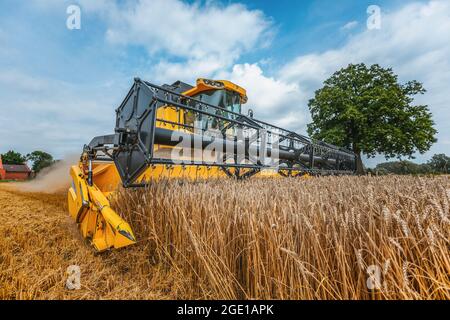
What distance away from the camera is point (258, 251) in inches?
48.1

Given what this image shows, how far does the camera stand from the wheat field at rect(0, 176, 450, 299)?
0.88 m

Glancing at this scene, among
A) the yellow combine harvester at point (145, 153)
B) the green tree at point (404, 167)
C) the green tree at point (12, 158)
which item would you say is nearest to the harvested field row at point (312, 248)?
the yellow combine harvester at point (145, 153)

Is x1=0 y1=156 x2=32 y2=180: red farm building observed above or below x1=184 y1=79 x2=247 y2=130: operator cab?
below

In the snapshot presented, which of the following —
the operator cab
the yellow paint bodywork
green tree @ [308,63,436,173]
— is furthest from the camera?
green tree @ [308,63,436,173]

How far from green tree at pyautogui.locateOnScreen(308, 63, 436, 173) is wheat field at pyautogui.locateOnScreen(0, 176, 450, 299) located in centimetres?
1386

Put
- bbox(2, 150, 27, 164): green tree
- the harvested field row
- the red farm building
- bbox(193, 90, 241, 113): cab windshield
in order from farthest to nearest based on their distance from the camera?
bbox(2, 150, 27, 164): green tree
the red farm building
bbox(193, 90, 241, 113): cab windshield
the harvested field row

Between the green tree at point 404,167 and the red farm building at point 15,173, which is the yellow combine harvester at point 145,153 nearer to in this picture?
the green tree at point 404,167

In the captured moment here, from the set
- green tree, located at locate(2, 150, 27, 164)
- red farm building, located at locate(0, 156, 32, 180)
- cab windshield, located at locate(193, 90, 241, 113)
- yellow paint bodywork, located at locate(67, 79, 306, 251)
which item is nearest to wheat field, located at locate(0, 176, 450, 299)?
yellow paint bodywork, located at locate(67, 79, 306, 251)

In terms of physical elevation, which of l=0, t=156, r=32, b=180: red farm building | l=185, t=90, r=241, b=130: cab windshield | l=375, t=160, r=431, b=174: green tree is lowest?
l=0, t=156, r=32, b=180: red farm building

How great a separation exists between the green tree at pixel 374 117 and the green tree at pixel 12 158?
6534 cm

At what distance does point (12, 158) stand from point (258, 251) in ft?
230

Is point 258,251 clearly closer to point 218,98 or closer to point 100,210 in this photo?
point 100,210

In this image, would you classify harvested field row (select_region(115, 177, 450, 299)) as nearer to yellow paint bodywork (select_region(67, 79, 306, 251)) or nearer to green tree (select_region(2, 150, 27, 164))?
yellow paint bodywork (select_region(67, 79, 306, 251))
